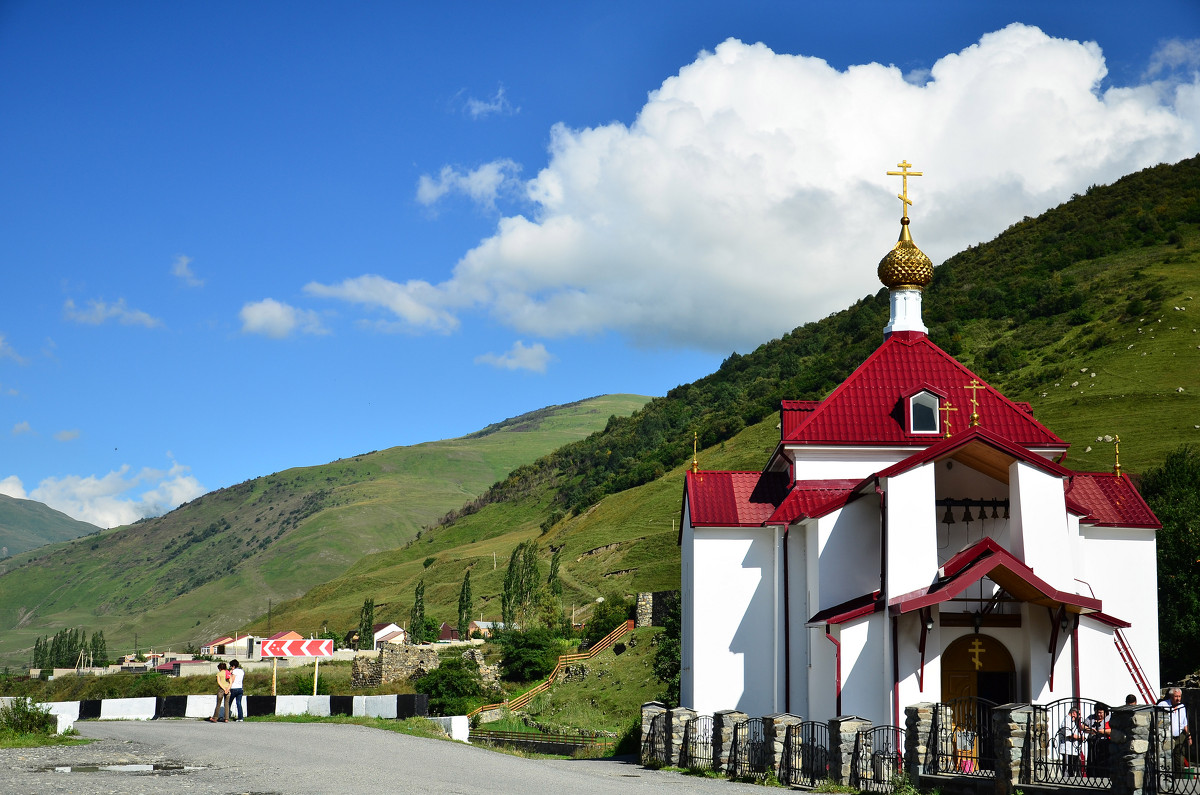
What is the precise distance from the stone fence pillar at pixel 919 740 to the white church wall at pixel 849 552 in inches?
313

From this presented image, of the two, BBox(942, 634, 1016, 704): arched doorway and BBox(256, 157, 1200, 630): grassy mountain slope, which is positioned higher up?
BBox(256, 157, 1200, 630): grassy mountain slope

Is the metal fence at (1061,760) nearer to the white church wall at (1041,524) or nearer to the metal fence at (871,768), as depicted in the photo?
the metal fence at (871,768)

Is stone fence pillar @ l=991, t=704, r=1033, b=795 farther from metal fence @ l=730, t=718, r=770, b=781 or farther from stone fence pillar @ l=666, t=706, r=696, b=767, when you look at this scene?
stone fence pillar @ l=666, t=706, r=696, b=767

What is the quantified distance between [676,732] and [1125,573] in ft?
41.2

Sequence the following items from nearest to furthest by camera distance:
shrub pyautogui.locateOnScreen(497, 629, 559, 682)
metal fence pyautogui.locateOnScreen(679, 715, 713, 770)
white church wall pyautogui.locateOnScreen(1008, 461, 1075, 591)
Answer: metal fence pyautogui.locateOnScreen(679, 715, 713, 770) < white church wall pyautogui.locateOnScreen(1008, 461, 1075, 591) < shrub pyautogui.locateOnScreen(497, 629, 559, 682)

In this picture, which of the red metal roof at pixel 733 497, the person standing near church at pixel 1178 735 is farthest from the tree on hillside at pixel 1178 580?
the person standing near church at pixel 1178 735

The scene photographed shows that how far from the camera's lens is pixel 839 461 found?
1089 inches

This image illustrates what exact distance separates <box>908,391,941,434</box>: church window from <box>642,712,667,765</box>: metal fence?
33.5ft

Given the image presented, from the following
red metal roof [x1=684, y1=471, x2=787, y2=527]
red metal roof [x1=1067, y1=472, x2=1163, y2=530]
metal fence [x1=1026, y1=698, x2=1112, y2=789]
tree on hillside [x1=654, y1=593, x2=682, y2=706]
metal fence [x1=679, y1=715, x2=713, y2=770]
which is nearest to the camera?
metal fence [x1=1026, y1=698, x2=1112, y2=789]

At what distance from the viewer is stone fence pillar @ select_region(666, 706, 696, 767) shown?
2225cm

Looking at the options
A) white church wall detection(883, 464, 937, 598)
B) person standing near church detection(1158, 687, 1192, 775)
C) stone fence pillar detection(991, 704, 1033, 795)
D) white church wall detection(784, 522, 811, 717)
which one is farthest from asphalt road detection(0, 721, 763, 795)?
white church wall detection(883, 464, 937, 598)

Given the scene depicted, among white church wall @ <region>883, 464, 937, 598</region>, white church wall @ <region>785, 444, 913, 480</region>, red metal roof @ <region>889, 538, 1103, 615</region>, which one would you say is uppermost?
white church wall @ <region>785, 444, 913, 480</region>

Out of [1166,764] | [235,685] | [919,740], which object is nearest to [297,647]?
[235,685]

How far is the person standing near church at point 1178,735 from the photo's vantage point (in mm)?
13905
